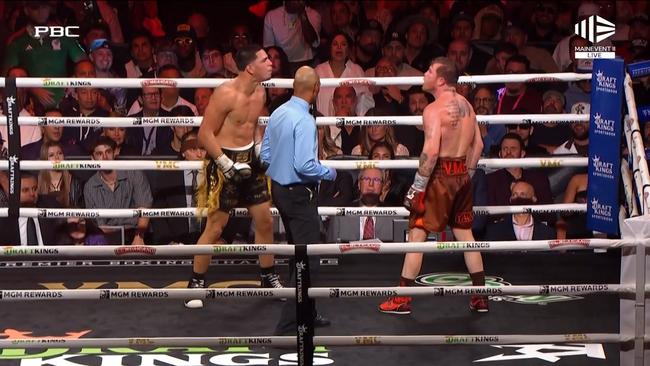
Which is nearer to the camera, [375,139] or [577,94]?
[375,139]

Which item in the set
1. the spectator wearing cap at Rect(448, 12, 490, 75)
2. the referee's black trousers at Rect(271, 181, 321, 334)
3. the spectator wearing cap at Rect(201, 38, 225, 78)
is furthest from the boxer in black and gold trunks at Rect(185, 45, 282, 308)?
the spectator wearing cap at Rect(448, 12, 490, 75)

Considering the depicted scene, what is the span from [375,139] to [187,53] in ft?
6.54

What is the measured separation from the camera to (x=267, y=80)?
6156 mm

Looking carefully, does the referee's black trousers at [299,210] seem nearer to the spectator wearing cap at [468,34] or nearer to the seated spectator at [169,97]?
the seated spectator at [169,97]

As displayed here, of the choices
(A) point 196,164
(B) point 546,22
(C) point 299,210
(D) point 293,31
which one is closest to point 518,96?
(B) point 546,22

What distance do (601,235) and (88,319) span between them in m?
3.36

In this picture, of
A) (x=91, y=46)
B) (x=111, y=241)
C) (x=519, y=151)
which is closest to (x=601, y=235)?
(x=519, y=151)

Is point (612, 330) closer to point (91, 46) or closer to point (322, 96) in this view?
point (322, 96)

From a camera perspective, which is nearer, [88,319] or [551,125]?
[88,319]

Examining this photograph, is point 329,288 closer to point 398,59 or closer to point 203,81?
point 203,81

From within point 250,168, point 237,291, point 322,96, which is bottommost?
point 237,291

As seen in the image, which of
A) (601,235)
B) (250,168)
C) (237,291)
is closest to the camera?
(237,291)

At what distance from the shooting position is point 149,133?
7.35 meters

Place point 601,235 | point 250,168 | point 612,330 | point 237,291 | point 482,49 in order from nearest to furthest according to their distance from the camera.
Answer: point 237,291 → point 612,330 → point 250,168 → point 601,235 → point 482,49
